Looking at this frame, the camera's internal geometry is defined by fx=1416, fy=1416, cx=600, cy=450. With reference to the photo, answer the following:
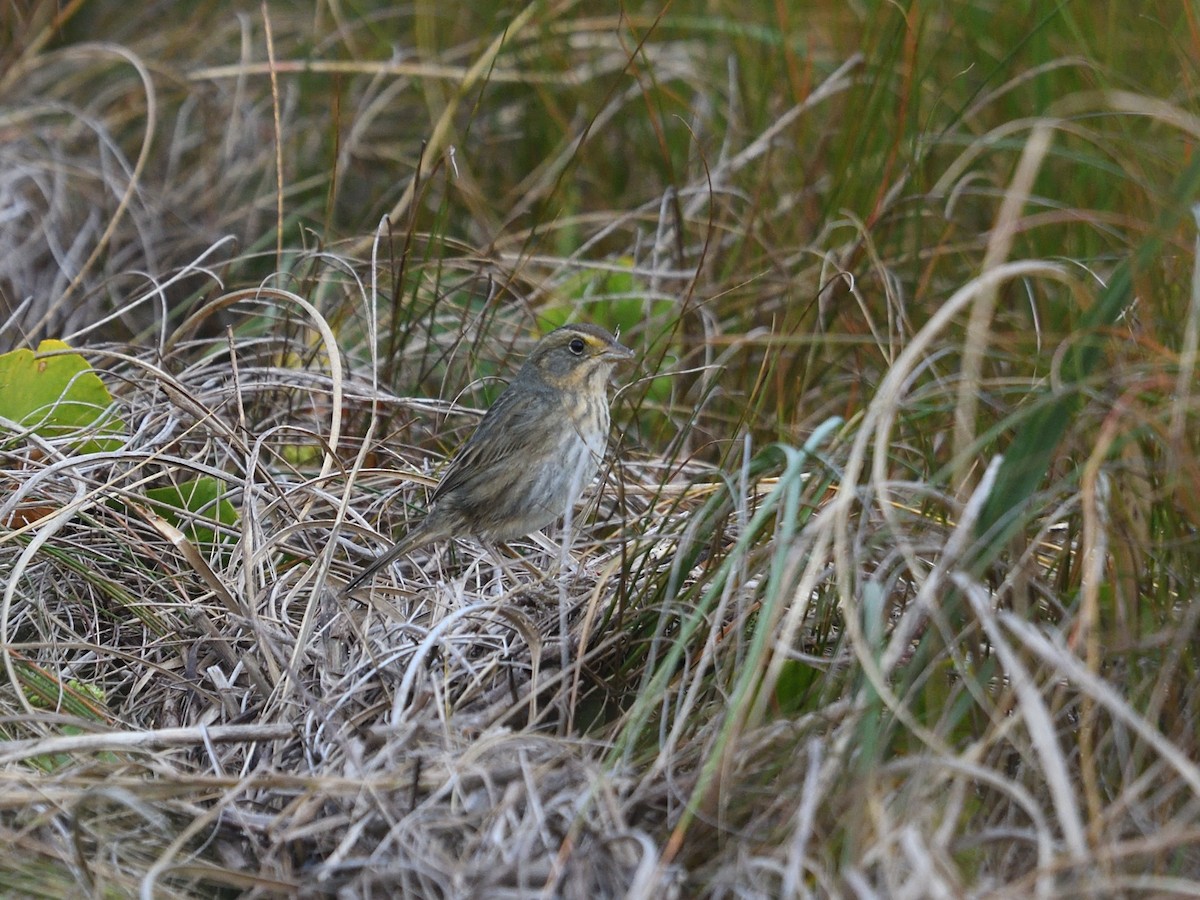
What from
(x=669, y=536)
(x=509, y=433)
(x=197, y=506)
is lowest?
(x=197, y=506)

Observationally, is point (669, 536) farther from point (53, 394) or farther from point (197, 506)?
point (53, 394)

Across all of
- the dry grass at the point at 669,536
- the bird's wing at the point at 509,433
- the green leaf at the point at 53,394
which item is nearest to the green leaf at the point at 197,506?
the dry grass at the point at 669,536

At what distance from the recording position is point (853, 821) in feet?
6.71

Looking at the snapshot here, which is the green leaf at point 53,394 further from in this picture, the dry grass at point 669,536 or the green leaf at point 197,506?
the green leaf at point 197,506

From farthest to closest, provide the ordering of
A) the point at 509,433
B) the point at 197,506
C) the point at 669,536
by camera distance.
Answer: the point at 509,433 → the point at 197,506 → the point at 669,536

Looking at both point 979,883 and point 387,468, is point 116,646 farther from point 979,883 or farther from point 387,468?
point 979,883

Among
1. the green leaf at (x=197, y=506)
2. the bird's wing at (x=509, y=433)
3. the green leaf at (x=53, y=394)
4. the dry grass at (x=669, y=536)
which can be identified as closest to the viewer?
the dry grass at (x=669, y=536)

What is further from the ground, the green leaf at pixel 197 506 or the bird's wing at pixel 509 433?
the bird's wing at pixel 509 433

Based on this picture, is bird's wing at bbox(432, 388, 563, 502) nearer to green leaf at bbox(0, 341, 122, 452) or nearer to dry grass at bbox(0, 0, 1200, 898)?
dry grass at bbox(0, 0, 1200, 898)

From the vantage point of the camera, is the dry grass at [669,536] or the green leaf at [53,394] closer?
the dry grass at [669,536]

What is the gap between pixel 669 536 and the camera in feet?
9.71

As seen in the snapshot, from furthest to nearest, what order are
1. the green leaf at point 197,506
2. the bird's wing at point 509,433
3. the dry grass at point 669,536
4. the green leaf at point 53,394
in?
the bird's wing at point 509,433 → the green leaf at point 53,394 → the green leaf at point 197,506 → the dry grass at point 669,536

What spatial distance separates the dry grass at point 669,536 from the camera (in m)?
2.23

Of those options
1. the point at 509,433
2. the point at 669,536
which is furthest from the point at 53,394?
the point at 669,536
